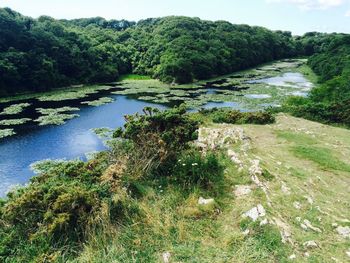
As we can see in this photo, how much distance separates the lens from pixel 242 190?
37.6 feet

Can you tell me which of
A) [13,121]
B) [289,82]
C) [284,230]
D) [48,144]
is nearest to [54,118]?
[13,121]

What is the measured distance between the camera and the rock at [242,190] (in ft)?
36.9

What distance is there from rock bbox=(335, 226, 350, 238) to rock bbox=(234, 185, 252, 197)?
2746 millimetres

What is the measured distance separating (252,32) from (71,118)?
348ft

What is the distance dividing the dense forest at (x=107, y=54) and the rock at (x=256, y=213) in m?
55.6

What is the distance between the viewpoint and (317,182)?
42.9 ft

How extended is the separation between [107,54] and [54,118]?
47.5 meters

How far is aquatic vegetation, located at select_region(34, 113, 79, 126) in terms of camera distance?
40062 millimetres

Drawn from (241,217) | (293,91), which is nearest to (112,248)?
(241,217)

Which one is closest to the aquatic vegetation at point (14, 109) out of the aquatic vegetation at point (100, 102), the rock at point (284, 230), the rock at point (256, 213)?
the aquatic vegetation at point (100, 102)

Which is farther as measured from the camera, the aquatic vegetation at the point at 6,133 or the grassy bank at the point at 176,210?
the aquatic vegetation at the point at 6,133

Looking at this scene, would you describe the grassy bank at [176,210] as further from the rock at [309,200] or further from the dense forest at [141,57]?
the dense forest at [141,57]

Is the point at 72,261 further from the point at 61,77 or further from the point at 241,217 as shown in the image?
the point at 61,77

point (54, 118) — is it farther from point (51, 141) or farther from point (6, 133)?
point (51, 141)
